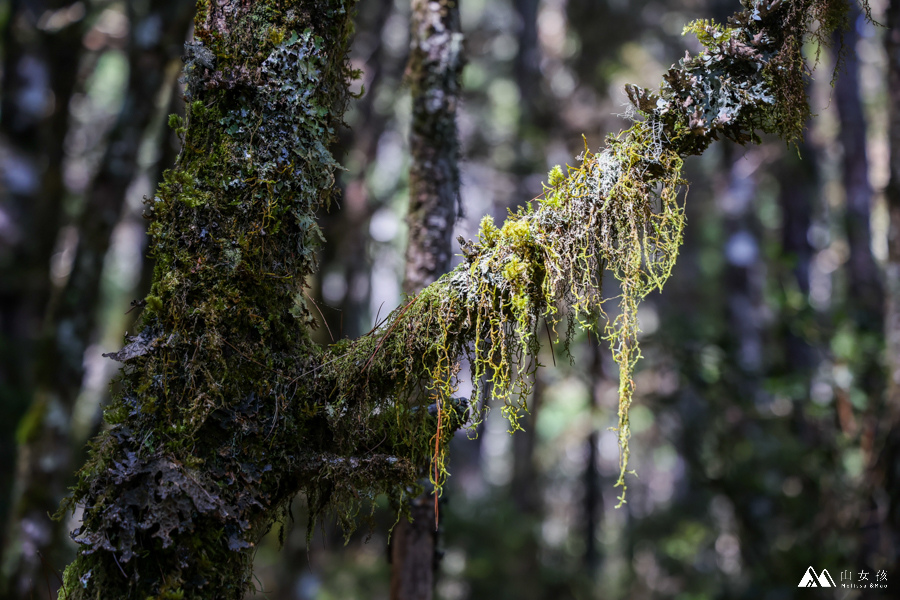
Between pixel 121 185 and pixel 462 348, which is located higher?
pixel 121 185

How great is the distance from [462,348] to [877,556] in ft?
17.6

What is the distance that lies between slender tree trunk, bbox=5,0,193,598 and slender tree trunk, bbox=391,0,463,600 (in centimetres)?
298

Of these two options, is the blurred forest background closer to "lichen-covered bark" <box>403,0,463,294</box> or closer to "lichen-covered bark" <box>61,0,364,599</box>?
"lichen-covered bark" <box>403,0,463,294</box>

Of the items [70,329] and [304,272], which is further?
[70,329]

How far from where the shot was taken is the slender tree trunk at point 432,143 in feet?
10.6

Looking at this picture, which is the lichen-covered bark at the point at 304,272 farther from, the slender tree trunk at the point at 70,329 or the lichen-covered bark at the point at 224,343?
the slender tree trunk at the point at 70,329

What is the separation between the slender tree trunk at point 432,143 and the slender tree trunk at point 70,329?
2.98 meters

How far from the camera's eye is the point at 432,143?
3.28 m

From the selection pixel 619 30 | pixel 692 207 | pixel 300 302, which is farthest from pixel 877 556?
pixel 692 207

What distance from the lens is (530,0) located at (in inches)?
417

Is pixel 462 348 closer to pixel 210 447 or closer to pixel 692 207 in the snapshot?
pixel 210 447

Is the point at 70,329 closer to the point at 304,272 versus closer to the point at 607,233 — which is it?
the point at 304,272

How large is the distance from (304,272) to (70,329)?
3.81 m

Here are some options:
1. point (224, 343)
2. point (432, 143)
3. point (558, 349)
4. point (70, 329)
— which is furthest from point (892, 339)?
Answer: point (70, 329)
